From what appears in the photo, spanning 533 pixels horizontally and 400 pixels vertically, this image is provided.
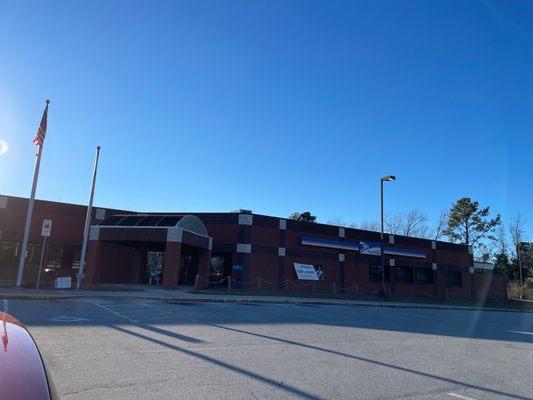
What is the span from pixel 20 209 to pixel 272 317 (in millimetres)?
25149

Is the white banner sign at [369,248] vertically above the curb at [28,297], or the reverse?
the white banner sign at [369,248]

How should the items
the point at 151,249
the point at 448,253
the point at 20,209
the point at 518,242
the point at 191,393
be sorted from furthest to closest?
the point at 518,242, the point at 448,253, the point at 151,249, the point at 20,209, the point at 191,393

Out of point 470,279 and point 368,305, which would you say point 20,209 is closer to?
point 368,305

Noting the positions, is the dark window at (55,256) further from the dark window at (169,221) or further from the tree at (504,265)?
the tree at (504,265)

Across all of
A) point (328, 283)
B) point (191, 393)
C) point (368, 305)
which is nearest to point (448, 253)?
point (328, 283)

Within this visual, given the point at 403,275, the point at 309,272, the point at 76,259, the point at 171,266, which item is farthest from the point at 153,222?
the point at 403,275

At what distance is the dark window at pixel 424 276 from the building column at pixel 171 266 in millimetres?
29181

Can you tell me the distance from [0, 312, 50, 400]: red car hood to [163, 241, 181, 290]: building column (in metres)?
24.5

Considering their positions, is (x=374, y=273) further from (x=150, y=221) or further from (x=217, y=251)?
(x=150, y=221)

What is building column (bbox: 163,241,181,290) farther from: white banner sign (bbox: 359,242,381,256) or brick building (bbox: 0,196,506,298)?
white banner sign (bbox: 359,242,381,256)

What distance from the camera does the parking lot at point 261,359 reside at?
19.1 feet

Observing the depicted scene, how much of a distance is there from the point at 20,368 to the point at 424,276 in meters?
48.9

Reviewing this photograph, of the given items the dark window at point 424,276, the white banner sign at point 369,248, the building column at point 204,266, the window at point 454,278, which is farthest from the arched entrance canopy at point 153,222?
the window at point 454,278

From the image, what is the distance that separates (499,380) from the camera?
725 cm
